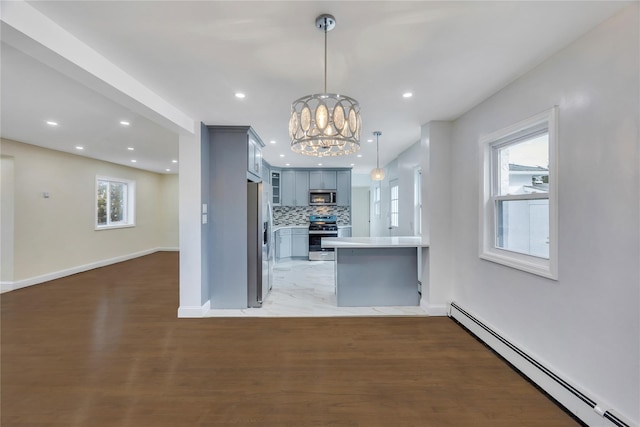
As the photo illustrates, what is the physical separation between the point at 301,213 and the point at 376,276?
4.11 m

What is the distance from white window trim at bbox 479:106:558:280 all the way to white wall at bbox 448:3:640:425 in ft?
0.16

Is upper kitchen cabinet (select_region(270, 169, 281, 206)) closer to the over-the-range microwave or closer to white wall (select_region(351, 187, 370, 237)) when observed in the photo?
the over-the-range microwave

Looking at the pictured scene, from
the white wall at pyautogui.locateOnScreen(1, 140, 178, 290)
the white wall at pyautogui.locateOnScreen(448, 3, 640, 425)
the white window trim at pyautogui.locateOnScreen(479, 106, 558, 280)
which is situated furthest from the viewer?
the white wall at pyautogui.locateOnScreen(1, 140, 178, 290)

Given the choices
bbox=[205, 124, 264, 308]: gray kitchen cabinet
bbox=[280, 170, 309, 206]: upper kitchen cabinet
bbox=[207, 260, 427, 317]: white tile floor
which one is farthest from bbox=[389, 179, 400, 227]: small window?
bbox=[205, 124, 264, 308]: gray kitchen cabinet

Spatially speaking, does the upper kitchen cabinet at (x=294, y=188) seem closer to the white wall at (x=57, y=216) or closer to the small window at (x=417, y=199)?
the small window at (x=417, y=199)

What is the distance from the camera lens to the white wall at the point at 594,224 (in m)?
1.51

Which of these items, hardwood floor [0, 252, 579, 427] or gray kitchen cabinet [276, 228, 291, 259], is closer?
hardwood floor [0, 252, 579, 427]

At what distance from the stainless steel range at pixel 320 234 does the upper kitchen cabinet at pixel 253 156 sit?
3016mm

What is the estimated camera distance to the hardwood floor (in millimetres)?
1800

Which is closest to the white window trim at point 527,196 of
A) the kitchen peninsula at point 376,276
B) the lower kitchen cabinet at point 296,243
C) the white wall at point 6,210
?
the kitchen peninsula at point 376,276

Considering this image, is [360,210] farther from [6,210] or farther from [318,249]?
[6,210]

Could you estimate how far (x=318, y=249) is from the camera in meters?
6.91

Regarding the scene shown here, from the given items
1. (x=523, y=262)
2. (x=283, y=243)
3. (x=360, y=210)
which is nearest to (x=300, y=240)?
(x=283, y=243)

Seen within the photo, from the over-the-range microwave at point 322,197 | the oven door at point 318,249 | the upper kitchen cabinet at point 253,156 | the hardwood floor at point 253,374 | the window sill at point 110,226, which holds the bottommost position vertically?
the hardwood floor at point 253,374
